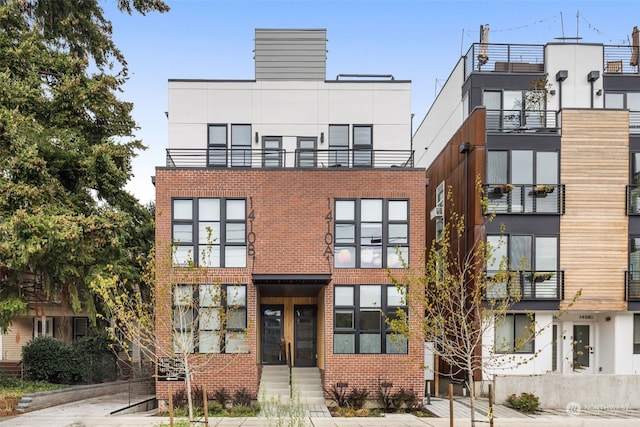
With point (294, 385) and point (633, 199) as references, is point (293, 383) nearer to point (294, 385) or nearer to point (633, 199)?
point (294, 385)

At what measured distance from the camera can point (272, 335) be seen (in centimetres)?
1833

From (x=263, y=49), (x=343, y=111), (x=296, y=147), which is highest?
(x=263, y=49)

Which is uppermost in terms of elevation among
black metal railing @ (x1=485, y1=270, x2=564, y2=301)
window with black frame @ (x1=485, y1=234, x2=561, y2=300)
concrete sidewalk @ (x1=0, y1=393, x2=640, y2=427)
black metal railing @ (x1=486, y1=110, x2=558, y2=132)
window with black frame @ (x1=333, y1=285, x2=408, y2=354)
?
black metal railing @ (x1=486, y1=110, x2=558, y2=132)

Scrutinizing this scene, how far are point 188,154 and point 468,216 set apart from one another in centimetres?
1049

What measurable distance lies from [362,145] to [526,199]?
6.20 meters

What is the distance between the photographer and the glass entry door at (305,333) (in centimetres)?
1806

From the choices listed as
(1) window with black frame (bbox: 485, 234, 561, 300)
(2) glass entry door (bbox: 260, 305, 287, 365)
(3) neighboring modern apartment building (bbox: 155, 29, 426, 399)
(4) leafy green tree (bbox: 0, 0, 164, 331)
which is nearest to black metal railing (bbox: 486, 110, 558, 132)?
(1) window with black frame (bbox: 485, 234, 561, 300)

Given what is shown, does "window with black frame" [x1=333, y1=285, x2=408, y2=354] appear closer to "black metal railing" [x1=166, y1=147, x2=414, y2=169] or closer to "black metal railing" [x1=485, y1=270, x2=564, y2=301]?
"black metal railing" [x1=485, y1=270, x2=564, y2=301]

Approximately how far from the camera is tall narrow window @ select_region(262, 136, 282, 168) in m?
17.9

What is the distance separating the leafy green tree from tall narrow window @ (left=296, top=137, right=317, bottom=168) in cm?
617

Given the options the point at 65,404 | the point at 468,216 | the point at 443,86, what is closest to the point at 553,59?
the point at 443,86

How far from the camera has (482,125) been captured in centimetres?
1742

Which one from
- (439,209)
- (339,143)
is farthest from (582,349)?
(339,143)

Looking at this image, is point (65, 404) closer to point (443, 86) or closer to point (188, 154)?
point (188, 154)
